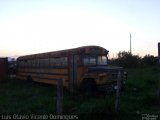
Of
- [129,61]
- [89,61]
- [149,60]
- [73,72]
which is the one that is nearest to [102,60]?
[89,61]

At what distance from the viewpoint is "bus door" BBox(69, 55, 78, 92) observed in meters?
17.6

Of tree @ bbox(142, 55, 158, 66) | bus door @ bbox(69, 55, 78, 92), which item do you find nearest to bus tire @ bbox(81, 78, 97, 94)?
bus door @ bbox(69, 55, 78, 92)

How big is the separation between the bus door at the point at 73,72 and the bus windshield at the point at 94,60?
21.0 inches

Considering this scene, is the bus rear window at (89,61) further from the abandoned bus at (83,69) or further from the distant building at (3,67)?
the distant building at (3,67)

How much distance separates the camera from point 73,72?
17.8 m

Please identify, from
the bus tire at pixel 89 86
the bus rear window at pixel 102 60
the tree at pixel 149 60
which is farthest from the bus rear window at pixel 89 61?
the tree at pixel 149 60

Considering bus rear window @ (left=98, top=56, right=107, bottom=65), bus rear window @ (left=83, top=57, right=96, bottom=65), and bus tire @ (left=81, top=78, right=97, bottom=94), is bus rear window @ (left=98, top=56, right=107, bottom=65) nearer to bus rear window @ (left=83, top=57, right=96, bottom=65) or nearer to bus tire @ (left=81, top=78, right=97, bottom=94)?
bus rear window @ (left=83, top=57, right=96, bottom=65)

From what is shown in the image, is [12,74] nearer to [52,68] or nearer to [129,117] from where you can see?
[52,68]

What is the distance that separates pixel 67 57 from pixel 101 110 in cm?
873

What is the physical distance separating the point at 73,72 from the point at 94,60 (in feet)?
4.50

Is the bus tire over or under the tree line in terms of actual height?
under

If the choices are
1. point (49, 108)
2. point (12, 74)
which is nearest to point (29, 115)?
point (49, 108)

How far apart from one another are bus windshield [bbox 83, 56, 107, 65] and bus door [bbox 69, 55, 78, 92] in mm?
533

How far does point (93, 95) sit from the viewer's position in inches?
629
